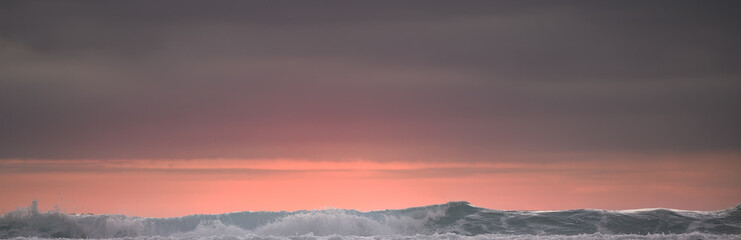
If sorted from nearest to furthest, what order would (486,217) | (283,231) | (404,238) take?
(404,238) < (283,231) < (486,217)

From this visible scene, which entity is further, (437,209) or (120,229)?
(437,209)

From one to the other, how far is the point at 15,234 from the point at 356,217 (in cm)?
1393

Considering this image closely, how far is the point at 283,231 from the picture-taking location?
31.0 meters

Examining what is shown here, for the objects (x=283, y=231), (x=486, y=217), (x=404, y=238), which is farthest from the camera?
(x=486, y=217)

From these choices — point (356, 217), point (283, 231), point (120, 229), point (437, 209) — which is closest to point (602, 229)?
point (437, 209)

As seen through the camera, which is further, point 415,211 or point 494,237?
point 415,211

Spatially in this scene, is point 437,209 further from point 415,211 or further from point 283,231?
point 283,231

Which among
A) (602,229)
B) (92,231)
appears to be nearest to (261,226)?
(92,231)

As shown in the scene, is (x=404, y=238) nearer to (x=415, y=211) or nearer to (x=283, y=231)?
(x=283, y=231)

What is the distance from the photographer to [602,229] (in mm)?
31688

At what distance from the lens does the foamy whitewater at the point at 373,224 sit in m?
31.1

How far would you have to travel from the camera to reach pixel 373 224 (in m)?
31.6

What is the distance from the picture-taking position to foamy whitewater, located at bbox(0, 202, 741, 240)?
31062mm

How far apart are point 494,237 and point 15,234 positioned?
1941 cm
